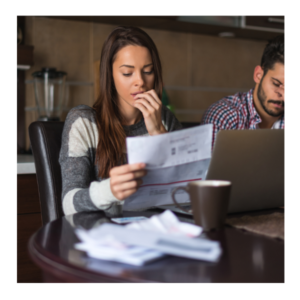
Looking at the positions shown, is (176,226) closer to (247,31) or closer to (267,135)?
(267,135)

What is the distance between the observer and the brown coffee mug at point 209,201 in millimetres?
702

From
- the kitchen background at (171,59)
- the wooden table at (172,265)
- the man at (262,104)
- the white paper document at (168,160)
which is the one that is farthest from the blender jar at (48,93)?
the wooden table at (172,265)

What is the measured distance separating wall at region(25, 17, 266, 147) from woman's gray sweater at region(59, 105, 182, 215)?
4.45ft

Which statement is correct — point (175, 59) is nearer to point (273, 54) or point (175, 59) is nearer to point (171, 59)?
point (171, 59)

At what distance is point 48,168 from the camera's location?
1.23 m

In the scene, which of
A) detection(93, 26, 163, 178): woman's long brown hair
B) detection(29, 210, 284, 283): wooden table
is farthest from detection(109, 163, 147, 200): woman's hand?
detection(93, 26, 163, 178): woman's long brown hair

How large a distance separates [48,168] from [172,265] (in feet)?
2.51

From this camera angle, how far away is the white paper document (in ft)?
2.44

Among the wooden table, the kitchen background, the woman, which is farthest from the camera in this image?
the kitchen background

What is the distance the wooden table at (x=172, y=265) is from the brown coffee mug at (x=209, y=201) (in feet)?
0.11

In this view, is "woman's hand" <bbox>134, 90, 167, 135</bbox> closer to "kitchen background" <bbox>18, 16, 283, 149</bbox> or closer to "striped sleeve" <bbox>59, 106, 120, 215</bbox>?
"striped sleeve" <bbox>59, 106, 120, 215</bbox>

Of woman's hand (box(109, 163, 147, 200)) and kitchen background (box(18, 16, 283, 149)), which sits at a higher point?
kitchen background (box(18, 16, 283, 149))

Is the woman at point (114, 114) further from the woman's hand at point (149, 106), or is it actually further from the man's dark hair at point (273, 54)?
the man's dark hair at point (273, 54)
